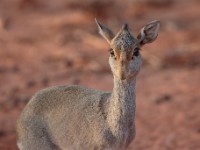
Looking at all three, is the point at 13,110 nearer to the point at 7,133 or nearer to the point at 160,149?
the point at 7,133

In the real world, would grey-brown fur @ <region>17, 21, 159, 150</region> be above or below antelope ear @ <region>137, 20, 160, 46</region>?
below

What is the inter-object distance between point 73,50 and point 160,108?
3967 mm

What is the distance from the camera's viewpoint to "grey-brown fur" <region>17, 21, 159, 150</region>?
6258mm

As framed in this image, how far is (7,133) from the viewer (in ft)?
30.8

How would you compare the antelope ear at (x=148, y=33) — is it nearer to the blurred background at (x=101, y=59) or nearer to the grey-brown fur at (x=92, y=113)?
the grey-brown fur at (x=92, y=113)

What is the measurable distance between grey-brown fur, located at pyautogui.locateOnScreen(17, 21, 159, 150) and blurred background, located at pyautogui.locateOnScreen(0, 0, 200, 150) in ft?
6.95

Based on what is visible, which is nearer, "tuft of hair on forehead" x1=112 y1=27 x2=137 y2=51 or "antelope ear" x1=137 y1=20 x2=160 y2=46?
"tuft of hair on forehead" x1=112 y1=27 x2=137 y2=51

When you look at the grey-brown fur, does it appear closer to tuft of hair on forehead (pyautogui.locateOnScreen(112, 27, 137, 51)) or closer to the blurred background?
tuft of hair on forehead (pyautogui.locateOnScreen(112, 27, 137, 51))

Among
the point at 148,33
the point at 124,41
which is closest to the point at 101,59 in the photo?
the point at 148,33

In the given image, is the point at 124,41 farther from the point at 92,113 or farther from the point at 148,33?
the point at 92,113

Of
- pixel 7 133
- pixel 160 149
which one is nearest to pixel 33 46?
pixel 7 133

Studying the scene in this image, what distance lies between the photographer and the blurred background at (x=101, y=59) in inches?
388

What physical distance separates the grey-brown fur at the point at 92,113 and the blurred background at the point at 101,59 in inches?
83.4

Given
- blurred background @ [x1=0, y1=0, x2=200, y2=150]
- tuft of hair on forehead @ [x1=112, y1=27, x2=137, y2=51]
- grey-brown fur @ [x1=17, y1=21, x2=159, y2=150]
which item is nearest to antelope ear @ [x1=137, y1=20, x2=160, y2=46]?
grey-brown fur @ [x1=17, y1=21, x2=159, y2=150]
